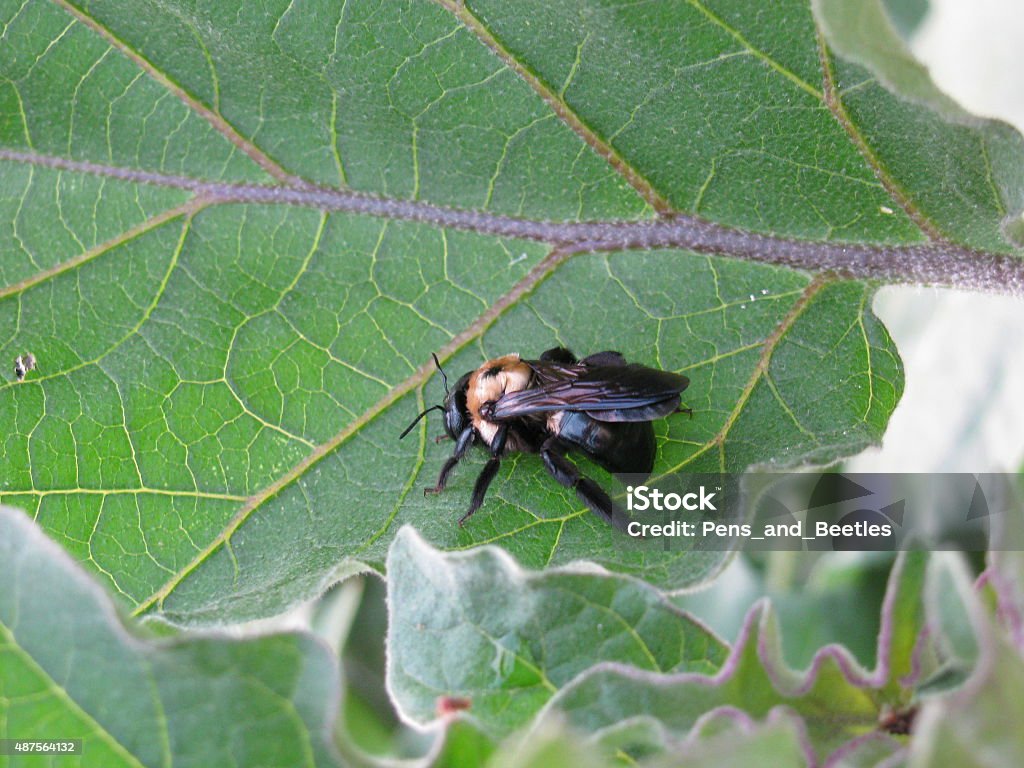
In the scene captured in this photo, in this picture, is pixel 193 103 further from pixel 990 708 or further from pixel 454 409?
pixel 990 708

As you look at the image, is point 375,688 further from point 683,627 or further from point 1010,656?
point 1010,656

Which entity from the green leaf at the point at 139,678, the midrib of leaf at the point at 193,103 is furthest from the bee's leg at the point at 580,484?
the green leaf at the point at 139,678

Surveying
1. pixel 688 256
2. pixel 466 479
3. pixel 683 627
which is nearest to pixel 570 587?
pixel 683 627

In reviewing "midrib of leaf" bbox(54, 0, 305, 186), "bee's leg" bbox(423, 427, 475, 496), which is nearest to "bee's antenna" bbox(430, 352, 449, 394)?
"bee's leg" bbox(423, 427, 475, 496)

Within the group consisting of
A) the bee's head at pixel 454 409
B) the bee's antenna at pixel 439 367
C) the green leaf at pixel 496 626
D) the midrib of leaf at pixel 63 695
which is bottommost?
the midrib of leaf at pixel 63 695

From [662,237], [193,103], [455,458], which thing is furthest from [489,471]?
[193,103]

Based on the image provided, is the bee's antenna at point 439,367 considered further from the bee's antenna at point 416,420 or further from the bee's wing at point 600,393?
the bee's wing at point 600,393

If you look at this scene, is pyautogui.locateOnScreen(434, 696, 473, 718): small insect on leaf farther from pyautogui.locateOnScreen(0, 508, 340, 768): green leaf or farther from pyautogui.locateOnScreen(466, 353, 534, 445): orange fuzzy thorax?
pyautogui.locateOnScreen(466, 353, 534, 445): orange fuzzy thorax

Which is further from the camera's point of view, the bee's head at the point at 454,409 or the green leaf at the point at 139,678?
the bee's head at the point at 454,409
